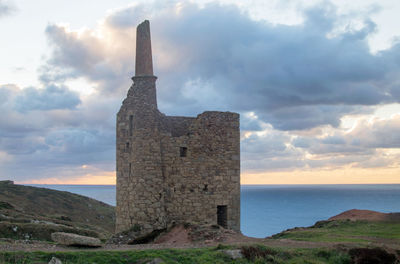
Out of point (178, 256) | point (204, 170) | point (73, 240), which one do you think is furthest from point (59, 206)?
point (178, 256)

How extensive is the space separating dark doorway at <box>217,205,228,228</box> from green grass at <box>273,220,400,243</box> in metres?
3.02

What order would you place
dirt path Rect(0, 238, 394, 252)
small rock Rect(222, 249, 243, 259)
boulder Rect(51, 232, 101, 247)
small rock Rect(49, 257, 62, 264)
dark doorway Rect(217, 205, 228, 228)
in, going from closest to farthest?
1. small rock Rect(49, 257, 62, 264)
2. dirt path Rect(0, 238, 394, 252)
3. small rock Rect(222, 249, 243, 259)
4. boulder Rect(51, 232, 101, 247)
5. dark doorway Rect(217, 205, 228, 228)

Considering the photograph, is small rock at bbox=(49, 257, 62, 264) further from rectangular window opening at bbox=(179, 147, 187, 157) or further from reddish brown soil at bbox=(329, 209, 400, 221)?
reddish brown soil at bbox=(329, 209, 400, 221)

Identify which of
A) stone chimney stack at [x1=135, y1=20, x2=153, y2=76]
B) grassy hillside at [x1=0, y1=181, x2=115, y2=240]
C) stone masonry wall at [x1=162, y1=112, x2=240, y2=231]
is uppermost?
stone chimney stack at [x1=135, y1=20, x2=153, y2=76]

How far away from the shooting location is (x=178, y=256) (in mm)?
14867

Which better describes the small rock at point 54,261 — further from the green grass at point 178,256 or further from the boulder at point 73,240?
the boulder at point 73,240

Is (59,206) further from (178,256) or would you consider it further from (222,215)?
(178,256)

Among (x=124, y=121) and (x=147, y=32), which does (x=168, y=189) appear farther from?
(x=147, y=32)

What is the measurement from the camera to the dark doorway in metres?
22.9

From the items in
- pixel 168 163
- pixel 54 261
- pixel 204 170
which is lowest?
pixel 54 261

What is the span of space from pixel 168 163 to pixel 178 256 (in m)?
7.19

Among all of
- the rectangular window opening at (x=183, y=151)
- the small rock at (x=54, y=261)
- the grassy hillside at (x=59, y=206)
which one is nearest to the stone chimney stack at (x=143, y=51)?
the rectangular window opening at (x=183, y=151)

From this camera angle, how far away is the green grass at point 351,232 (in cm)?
1983

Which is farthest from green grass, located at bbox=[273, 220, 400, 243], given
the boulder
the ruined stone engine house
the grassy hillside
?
the grassy hillside
